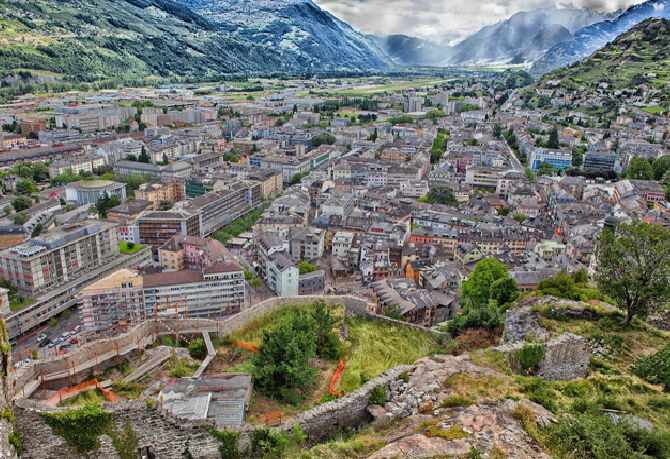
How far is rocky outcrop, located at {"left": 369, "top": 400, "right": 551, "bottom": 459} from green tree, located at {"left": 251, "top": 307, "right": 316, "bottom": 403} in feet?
11.2

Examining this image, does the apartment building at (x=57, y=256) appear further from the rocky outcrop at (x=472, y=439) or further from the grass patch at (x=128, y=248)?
the rocky outcrop at (x=472, y=439)

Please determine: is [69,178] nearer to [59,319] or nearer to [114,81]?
[59,319]

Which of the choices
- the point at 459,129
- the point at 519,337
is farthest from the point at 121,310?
the point at 459,129

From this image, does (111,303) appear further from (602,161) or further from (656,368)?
(602,161)

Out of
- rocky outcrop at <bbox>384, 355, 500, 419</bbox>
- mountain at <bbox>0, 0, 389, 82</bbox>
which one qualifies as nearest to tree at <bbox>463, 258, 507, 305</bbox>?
Answer: rocky outcrop at <bbox>384, 355, 500, 419</bbox>

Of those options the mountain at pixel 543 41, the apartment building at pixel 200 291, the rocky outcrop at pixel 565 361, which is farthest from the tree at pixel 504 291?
the mountain at pixel 543 41

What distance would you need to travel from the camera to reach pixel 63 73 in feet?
309

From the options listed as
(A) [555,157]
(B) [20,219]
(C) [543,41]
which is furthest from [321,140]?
(C) [543,41]

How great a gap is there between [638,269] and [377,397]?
5948 millimetres

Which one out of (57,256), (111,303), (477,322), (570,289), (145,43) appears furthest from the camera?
(145,43)

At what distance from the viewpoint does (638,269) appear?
982cm

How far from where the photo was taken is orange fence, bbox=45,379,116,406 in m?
8.73

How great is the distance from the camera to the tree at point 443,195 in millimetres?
38750

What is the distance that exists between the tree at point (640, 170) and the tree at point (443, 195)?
16.5 metres
